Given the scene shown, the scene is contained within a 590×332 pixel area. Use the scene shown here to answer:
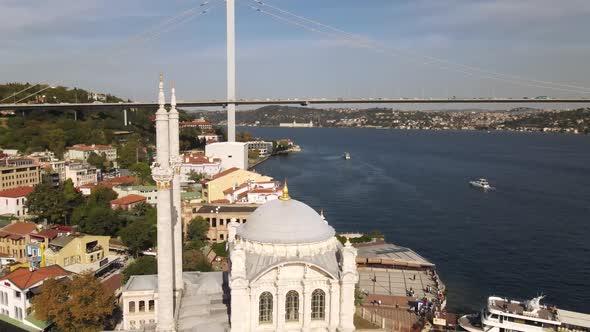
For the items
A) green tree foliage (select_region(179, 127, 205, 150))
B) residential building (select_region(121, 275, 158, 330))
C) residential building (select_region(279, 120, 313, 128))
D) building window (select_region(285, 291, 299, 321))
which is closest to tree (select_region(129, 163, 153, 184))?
green tree foliage (select_region(179, 127, 205, 150))

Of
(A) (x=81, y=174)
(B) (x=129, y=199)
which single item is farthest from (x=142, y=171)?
(B) (x=129, y=199)

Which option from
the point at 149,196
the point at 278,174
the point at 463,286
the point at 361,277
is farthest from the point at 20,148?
the point at 463,286

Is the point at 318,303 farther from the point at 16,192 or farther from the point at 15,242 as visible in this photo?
the point at 16,192

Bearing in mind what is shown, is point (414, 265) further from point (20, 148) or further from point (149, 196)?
point (20, 148)

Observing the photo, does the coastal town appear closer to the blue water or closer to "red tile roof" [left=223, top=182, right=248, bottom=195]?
the blue water

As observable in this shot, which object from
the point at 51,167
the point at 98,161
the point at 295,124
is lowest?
the point at 295,124

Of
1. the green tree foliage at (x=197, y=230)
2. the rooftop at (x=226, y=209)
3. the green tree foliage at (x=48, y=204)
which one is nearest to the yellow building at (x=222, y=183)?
the rooftop at (x=226, y=209)
